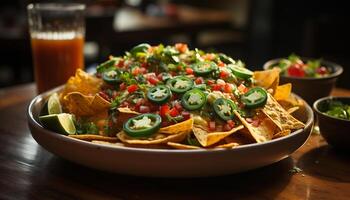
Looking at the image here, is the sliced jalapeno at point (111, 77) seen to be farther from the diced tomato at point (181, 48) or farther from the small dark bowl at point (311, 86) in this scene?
the small dark bowl at point (311, 86)

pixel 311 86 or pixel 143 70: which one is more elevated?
pixel 143 70

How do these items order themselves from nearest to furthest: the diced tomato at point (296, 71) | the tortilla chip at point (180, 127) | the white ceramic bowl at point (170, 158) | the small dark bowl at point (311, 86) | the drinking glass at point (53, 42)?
1. the white ceramic bowl at point (170, 158)
2. the tortilla chip at point (180, 127)
3. the small dark bowl at point (311, 86)
4. the diced tomato at point (296, 71)
5. the drinking glass at point (53, 42)

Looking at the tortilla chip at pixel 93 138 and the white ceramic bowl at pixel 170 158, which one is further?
the tortilla chip at pixel 93 138

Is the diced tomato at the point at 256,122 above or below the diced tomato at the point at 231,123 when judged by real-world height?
below

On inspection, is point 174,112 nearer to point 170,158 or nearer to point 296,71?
point 170,158

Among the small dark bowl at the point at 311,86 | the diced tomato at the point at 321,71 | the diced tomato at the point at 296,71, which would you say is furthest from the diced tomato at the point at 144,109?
the diced tomato at the point at 321,71

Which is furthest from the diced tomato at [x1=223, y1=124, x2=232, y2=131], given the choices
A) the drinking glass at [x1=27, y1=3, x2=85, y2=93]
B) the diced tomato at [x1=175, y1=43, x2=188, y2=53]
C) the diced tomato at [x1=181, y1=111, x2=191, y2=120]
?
the drinking glass at [x1=27, y1=3, x2=85, y2=93]

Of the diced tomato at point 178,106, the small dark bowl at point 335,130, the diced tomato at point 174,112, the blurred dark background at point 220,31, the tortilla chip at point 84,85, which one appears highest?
the diced tomato at point 178,106

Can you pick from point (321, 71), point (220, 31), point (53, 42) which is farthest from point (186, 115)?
point (220, 31)
